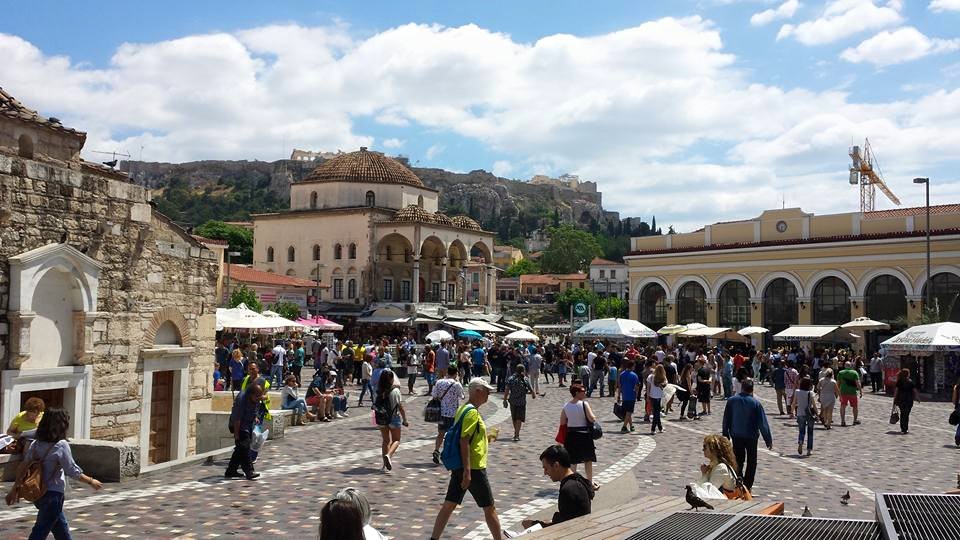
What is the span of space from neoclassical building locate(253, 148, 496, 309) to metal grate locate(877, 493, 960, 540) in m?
50.4

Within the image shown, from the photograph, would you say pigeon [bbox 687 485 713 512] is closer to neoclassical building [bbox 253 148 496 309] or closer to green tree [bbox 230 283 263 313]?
green tree [bbox 230 283 263 313]

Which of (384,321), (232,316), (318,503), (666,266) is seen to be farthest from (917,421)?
(384,321)

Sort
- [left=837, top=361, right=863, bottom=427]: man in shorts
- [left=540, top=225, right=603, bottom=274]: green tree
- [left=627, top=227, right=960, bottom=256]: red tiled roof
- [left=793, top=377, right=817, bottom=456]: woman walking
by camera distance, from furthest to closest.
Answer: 1. [left=540, top=225, right=603, bottom=274]: green tree
2. [left=627, top=227, right=960, bottom=256]: red tiled roof
3. [left=837, top=361, right=863, bottom=427]: man in shorts
4. [left=793, top=377, right=817, bottom=456]: woman walking

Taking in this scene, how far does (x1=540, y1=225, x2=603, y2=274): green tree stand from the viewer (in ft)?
440

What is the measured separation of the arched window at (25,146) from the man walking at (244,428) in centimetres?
825

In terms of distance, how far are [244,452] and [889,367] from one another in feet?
74.2

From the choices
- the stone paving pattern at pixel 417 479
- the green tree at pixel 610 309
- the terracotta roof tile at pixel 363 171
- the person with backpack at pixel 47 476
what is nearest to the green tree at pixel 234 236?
the terracotta roof tile at pixel 363 171

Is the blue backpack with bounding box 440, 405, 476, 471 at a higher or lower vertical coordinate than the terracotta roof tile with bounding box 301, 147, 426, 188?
lower

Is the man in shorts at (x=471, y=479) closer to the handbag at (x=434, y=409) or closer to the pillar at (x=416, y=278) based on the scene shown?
the handbag at (x=434, y=409)

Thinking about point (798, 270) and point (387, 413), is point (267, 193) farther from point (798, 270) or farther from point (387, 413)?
point (387, 413)

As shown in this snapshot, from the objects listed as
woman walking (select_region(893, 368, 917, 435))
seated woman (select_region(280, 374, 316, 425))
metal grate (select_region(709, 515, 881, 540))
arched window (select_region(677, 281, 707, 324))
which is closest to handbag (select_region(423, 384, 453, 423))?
seated woman (select_region(280, 374, 316, 425))

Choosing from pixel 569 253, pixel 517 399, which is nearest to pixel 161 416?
pixel 517 399

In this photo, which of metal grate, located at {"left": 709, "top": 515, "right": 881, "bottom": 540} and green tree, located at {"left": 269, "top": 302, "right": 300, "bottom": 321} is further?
green tree, located at {"left": 269, "top": 302, "right": 300, "bottom": 321}

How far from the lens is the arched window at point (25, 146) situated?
15.9 metres
